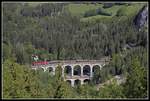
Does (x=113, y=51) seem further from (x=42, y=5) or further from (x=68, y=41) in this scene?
(x=42, y=5)

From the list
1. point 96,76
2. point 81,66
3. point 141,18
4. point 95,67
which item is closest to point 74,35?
point 141,18

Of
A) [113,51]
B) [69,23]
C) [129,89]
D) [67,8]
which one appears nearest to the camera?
[129,89]

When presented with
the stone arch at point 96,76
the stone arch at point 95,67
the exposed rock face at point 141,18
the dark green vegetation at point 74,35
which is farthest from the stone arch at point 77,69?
the exposed rock face at point 141,18

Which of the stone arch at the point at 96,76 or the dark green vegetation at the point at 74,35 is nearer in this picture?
the stone arch at the point at 96,76

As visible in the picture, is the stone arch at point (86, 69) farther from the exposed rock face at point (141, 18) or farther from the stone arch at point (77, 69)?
the exposed rock face at point (141, 18)

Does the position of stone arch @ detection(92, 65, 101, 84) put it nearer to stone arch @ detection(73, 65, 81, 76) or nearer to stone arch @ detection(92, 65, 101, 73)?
stone arch @ detection(92, 65, 101, 73)

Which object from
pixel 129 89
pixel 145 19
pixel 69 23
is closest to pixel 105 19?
pixel 69 23

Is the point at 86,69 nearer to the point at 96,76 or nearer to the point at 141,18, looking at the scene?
the point at 96,76

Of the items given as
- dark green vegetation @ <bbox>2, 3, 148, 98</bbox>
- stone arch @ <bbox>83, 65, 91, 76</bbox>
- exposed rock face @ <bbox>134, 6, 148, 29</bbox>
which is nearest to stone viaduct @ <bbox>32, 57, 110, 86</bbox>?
stone arch @ <bbox>83, 65, 91, 76</bbox>
